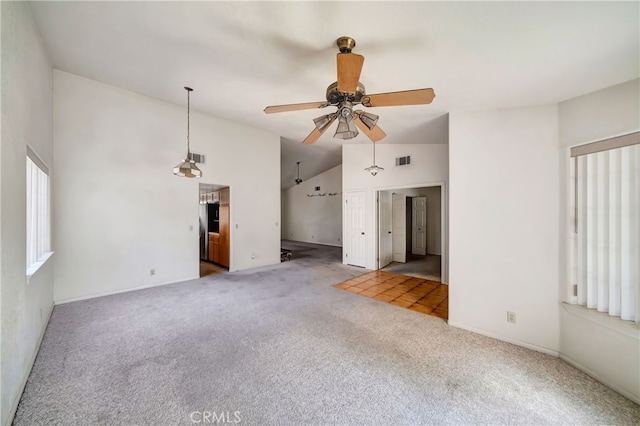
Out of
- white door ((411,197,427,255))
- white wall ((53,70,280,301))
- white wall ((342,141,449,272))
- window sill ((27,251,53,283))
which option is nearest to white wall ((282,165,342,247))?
white door ((411,197,427,255))

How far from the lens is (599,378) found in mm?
2107

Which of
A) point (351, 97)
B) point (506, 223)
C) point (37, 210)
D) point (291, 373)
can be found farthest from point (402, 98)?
point (37, 210)

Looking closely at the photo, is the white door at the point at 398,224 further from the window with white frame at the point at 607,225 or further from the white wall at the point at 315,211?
the window with white frame at the point at 607,225

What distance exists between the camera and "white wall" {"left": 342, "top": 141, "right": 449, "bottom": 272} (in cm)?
511

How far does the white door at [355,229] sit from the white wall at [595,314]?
4.04 m

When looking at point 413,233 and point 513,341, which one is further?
point 413,233

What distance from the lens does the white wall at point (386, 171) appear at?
511cm

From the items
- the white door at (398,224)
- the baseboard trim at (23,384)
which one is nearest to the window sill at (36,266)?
the baseboard trim at (23,384)

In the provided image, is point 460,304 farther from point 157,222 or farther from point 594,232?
point 157,222

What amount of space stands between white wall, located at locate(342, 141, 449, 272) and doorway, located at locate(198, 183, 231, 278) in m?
3.07

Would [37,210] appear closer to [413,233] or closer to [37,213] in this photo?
[37,213]

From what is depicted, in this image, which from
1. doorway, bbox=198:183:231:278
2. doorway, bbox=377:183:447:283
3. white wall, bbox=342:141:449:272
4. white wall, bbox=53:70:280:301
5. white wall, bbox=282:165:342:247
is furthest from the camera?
white wall, bbox=282:165:342:247

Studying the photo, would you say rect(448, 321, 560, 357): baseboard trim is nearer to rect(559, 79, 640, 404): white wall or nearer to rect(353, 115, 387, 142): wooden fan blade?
rect(559, 79, 640, 404): white wall

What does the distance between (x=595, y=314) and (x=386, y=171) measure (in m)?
4.24
